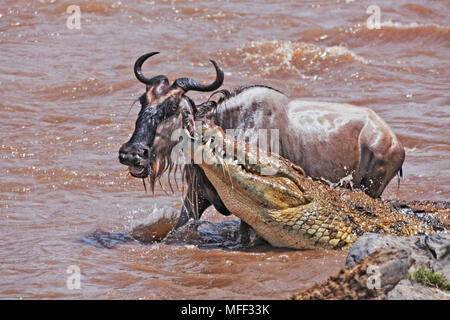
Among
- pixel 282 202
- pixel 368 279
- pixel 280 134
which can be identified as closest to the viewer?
pixel 368 279

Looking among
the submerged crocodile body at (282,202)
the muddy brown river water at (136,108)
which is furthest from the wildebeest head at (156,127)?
the muddy brown river water at (136,108)

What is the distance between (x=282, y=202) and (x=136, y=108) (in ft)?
21.4

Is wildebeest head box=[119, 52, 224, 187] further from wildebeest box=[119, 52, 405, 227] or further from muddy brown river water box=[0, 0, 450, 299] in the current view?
muddy brown river water box=[0, 0, 450, 299]

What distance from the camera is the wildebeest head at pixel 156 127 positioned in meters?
6.05

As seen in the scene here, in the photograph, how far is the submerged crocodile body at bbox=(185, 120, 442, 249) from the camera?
231 inches

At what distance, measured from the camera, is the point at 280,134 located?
22.6 ft

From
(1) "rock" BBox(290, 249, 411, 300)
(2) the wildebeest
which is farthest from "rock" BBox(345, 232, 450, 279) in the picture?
(2) the wildebeest

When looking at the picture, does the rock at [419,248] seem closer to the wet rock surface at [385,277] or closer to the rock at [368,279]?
the wet rock surface at [385,277]

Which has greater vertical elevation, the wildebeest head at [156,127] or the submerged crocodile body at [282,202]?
the wildebeest head at [156,127]

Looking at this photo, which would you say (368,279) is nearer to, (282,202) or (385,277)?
(385,277)

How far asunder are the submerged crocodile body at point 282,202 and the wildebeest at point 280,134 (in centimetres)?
41

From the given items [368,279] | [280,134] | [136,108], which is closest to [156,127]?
[280,134]

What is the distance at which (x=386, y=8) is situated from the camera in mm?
18312
